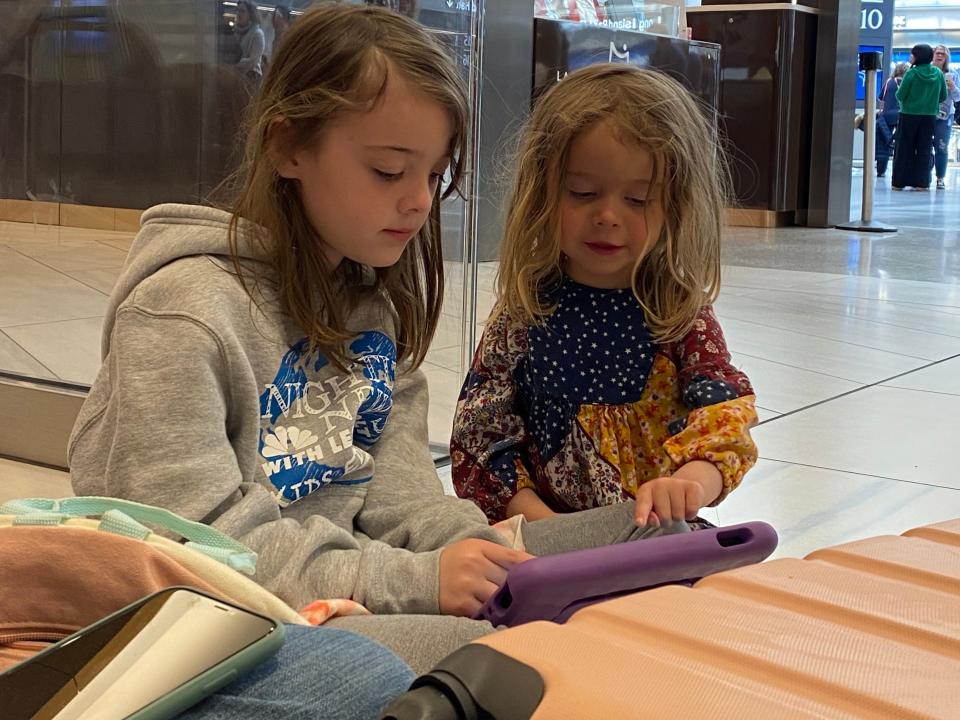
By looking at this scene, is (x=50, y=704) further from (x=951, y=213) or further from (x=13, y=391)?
(x=951, y=213)

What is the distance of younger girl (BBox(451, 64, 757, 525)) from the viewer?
150 centimetres

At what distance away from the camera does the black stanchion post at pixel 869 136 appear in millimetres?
7406

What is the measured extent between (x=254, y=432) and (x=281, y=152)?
0.30 metres

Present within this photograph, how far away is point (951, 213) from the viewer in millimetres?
9570

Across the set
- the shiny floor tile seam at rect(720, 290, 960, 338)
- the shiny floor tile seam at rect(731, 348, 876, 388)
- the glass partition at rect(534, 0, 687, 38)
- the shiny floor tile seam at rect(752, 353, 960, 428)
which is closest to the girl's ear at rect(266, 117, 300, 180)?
the shiny floor tile seam at rect(752, 353, 960, 428)

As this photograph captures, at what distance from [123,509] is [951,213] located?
9600mm

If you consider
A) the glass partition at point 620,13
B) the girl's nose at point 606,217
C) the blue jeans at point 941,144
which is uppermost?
the glass partition at point 620,13

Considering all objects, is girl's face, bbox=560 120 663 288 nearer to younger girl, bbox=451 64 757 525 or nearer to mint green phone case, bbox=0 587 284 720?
younger girl, bbox=451 64 757 525

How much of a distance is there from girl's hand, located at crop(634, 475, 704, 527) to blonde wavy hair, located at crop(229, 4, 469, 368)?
1.16 feet

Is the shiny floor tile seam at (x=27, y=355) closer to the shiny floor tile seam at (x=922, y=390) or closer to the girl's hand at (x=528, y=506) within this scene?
the girl's hand at (x=528, y=506)

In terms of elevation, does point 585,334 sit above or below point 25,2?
below

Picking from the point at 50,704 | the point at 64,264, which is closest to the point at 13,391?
the point at 64,264

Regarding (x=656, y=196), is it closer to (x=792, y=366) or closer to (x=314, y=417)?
(x=314, y=417)

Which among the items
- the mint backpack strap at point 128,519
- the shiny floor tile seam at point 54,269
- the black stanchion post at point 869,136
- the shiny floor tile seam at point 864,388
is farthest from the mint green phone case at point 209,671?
the black stanchion post at point 869,136
